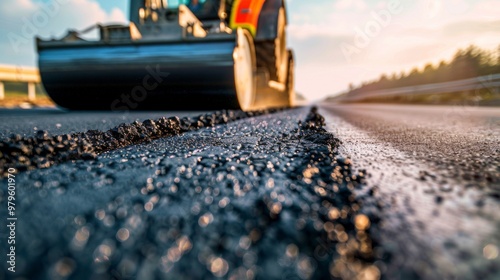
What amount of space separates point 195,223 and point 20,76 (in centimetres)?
1984

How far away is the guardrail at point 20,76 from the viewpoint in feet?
50.2

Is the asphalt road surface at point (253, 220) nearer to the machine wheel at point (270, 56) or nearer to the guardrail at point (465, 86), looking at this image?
the machine wheel at point (270, 56)

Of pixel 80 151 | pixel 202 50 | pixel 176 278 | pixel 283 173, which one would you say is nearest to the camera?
pixel 176 278

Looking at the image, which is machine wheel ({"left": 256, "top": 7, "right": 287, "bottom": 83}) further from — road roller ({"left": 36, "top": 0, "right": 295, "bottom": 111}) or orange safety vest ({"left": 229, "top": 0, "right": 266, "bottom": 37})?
road roller ({"left": 36, "top": 0, "right": 295, "bottom": 111})

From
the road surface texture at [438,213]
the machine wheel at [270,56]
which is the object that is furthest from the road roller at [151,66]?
the road surface texture at [438,213]

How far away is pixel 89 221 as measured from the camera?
0.57 metres

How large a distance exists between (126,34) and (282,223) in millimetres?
4754

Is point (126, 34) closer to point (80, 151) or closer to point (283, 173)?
point (80, 151)

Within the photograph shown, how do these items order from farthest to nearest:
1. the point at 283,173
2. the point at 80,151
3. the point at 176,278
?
the point at 80,151
the point at 283,173
the point at 176,278

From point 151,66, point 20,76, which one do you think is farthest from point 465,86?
point 20,76

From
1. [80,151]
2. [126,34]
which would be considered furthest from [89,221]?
[126,34]

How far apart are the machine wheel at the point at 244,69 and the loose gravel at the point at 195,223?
11.5 ft

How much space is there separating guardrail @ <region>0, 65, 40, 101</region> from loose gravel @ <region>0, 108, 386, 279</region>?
58.0 ft

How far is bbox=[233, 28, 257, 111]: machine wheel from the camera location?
4.31 metres
